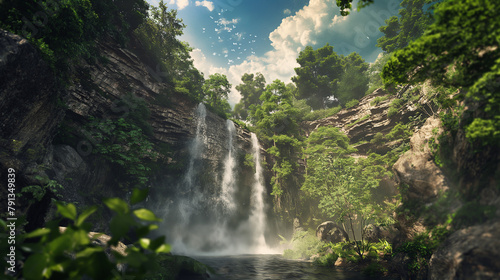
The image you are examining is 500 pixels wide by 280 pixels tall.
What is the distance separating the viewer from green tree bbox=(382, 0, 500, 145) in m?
4.43

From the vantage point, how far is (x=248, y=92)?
1720 inches

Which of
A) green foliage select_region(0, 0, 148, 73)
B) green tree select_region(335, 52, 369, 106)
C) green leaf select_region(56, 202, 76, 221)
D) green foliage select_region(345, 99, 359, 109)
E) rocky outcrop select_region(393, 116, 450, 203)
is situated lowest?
green leaf select_region(56, 202, 76, 221)

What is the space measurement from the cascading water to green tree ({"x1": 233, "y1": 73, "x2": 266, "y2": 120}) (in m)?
20.0

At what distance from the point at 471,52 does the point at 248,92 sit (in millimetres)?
39967

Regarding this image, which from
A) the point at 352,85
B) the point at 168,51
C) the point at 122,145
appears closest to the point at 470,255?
the point at 122,145

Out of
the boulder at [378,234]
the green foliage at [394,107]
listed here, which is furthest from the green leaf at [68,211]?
the green foliage at [394,107]

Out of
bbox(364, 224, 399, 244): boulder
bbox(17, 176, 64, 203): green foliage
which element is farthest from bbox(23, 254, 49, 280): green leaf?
bbox(364, 224, 399, 244): boulder

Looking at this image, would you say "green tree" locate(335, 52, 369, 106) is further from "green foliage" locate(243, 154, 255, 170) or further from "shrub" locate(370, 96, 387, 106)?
"green foliage" locate(243, 154, 255, 170)

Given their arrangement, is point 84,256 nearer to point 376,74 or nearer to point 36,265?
point 36,265

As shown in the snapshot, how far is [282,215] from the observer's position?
22.4 meters

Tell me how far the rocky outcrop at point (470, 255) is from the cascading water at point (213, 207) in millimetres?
16128

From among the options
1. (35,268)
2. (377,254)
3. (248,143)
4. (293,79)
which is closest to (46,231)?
(35,268)

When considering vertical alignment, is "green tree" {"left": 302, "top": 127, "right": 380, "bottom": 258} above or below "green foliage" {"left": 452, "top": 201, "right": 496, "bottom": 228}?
above

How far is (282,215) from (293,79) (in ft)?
80.6
